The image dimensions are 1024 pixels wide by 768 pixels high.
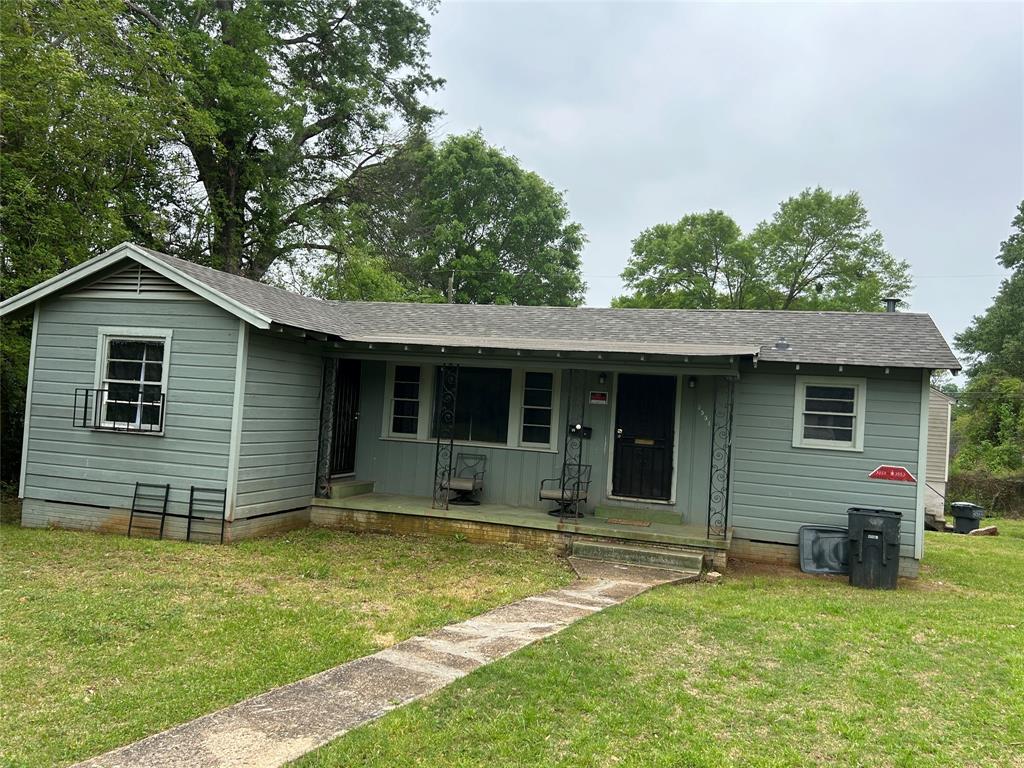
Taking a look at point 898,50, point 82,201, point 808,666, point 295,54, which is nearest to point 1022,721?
point 808,666

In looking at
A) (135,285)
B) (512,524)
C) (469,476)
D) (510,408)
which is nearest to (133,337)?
(135,285)

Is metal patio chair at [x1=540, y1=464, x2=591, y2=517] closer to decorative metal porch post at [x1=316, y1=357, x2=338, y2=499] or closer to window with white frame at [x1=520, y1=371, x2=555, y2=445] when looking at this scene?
window with white frame at [x1=520, y1=371, x2=555, y2=445]

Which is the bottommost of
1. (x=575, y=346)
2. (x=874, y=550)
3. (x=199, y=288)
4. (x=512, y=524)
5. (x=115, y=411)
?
(x=512, y=524)

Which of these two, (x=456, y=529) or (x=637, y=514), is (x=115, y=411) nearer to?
(x=456, y=529)

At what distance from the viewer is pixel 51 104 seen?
423 inches

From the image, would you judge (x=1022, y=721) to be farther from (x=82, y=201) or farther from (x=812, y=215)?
(x=812, y=215)

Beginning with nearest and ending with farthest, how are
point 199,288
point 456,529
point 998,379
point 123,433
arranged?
point 199,288, point 123,433, point 456,529, point 998,379

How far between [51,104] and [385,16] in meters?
13.8

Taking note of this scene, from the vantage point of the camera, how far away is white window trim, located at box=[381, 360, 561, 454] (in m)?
10.0

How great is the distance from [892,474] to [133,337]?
1028 centimetres

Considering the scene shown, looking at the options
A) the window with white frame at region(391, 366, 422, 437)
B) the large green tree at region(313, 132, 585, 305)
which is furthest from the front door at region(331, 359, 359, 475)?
the large green tree at region(313, 132, 585, 305)

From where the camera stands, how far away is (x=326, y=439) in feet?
32.6

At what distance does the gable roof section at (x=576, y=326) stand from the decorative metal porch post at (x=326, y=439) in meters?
0.82

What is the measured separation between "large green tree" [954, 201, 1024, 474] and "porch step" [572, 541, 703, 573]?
1954 cm
